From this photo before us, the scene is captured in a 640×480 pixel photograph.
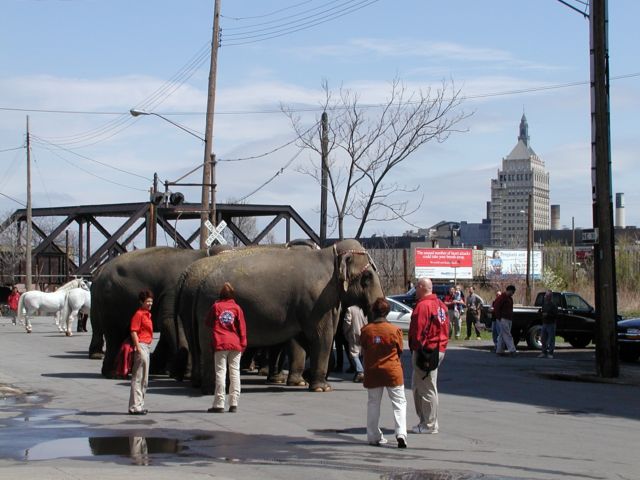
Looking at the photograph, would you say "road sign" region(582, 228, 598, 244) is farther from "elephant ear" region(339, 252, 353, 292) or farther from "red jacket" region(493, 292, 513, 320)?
"red jacket" region(493, 292, 513, 320)

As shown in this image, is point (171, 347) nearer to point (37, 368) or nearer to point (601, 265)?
point (37, 368)

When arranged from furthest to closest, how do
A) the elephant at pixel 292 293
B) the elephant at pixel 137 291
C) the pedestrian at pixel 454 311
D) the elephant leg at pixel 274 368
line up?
the pedestrian at pixel 454 311 → the elephant at pixel 137 291 → the elephant leg at pixel 274 368 → the elephant at pixel 292 293

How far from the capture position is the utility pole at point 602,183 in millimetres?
20578

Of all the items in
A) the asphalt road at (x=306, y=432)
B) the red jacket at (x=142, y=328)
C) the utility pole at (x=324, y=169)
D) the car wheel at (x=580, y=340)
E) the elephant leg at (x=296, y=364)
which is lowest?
the car wheel at (x=580, y=340)

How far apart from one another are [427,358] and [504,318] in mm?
15349

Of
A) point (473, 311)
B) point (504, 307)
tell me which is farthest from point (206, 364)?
point (473, 311)

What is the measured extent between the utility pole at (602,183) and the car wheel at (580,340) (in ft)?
38.7

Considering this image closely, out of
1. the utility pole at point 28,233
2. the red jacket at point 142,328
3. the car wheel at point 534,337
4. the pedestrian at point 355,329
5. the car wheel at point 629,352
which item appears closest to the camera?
the red jacket at point 142,328

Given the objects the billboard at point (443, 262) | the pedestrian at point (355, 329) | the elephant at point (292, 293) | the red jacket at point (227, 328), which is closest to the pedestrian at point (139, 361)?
the red jacket at point (227, 328)

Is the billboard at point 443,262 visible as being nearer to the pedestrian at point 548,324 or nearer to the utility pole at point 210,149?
the utility pole at point 210,149

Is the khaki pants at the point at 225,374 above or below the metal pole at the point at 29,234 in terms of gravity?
below

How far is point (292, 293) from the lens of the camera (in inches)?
691

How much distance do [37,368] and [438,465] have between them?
13.3 meters

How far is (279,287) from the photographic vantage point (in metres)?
17.6
